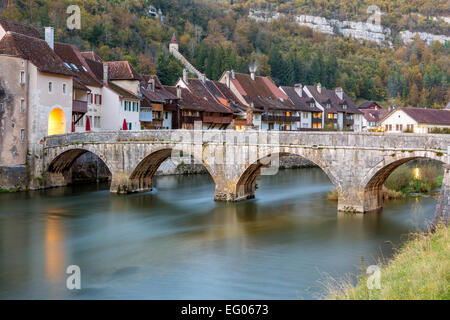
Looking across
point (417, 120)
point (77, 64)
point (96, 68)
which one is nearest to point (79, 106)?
point (77, 64)

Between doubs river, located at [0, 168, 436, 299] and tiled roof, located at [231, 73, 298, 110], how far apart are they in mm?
32501

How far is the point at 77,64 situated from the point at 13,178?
1374 cm

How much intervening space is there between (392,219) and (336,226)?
10.8 feet

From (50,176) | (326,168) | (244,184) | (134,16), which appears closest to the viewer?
(326,168)

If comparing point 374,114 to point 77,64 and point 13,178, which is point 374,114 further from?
point 13,178

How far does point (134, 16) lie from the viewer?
10806 cm

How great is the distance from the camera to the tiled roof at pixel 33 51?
36406mm

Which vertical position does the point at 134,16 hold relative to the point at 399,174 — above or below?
above

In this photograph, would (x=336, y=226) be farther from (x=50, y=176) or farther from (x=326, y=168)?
(x=50, y=176)

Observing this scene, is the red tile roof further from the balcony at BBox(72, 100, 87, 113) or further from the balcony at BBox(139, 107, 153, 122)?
the balcony at BBox(72, 100, 87, 113)

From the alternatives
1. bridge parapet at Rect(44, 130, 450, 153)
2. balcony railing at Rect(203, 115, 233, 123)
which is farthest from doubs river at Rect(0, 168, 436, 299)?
balcony railing at Rect(203, 115, 233, 123)

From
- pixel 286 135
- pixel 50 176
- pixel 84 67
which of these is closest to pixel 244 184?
pixel 286 135

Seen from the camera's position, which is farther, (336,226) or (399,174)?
(399,174)

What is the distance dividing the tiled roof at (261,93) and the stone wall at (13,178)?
3499cm
